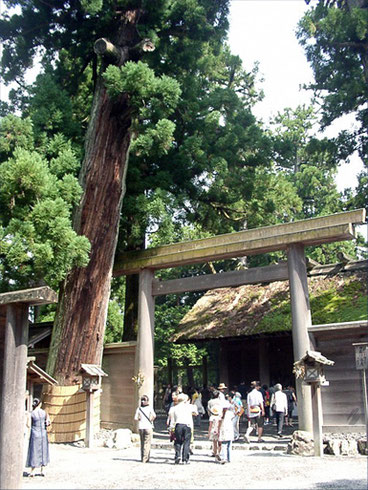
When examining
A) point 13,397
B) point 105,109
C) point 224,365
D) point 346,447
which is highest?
point 105,109

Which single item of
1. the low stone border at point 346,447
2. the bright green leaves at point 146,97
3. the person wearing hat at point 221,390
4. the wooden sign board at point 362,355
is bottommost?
the low stone border at point 346,447

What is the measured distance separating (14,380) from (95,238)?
23.5 ft

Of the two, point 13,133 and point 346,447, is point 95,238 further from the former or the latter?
point 346,447

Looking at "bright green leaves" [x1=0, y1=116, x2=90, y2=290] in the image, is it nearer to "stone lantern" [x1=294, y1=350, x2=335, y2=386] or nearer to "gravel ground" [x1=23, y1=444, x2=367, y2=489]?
"gravel ground" [x1=23, y1=444, x2=367, y2=489]

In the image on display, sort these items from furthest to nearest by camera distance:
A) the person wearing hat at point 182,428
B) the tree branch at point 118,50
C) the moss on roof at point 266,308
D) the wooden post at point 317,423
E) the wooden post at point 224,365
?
the wooden post at point 224,365, the moss on roof at point 266,308, the tree branch at point 118,50, the wooden post at point 317,423, the person wearing hat at point 182,428

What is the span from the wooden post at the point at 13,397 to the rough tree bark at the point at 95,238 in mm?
6498

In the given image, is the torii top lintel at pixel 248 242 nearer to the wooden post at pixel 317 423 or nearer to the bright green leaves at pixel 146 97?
the bright green leaves at pixel 146 97

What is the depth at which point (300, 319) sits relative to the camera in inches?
464

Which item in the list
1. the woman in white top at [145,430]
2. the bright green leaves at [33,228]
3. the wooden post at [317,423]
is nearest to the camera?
the woman in white top at [145,430]

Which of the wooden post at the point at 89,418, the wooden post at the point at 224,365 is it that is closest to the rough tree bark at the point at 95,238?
the wooden post at the point at 89,418

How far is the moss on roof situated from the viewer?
14.6m

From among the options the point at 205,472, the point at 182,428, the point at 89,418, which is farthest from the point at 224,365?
the point at 205,472

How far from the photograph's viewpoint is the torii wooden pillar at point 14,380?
7.00 meters

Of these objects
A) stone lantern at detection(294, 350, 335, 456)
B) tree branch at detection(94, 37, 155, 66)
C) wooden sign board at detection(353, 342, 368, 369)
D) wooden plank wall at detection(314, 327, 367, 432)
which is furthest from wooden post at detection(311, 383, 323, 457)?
tree branch at detection(94, 37, 155, 66)
